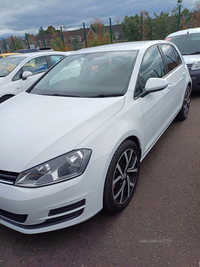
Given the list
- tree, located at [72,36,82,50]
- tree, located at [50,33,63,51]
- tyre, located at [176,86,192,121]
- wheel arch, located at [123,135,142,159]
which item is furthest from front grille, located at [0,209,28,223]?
tree, located at [50,33,63,51]

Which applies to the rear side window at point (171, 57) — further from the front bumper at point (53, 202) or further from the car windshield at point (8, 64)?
the car windshield at point (8, 64)

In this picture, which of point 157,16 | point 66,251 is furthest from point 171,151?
point 157,16

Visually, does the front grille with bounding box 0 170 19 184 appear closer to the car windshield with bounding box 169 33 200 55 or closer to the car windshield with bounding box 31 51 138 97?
the car windshield with bounding box 31 51 138 97

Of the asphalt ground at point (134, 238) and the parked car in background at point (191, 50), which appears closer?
the asphalt ground at point (134, 238)

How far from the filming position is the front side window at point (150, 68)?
2.31 m

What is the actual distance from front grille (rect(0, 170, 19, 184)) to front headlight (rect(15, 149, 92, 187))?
40 millimetres

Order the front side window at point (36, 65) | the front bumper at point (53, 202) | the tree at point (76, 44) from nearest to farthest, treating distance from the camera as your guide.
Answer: the front bumper at point (53, 202) < the front side window at point (36, 65) < the tree at point (76, 44)

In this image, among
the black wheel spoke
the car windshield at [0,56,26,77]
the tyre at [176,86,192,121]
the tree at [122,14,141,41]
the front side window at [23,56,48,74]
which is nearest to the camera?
the black wheel spoke

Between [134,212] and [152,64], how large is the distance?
1.93 meters

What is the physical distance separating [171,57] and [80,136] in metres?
2.68

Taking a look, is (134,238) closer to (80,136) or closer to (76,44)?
(80,136)

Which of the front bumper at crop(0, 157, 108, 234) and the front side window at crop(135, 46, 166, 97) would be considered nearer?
the front bumper at crop(0, 157, 108, 234)

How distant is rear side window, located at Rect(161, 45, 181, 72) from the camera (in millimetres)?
3213

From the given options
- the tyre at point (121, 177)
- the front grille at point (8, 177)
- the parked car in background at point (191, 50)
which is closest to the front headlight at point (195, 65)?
the parked car in background at point (191, 50)
